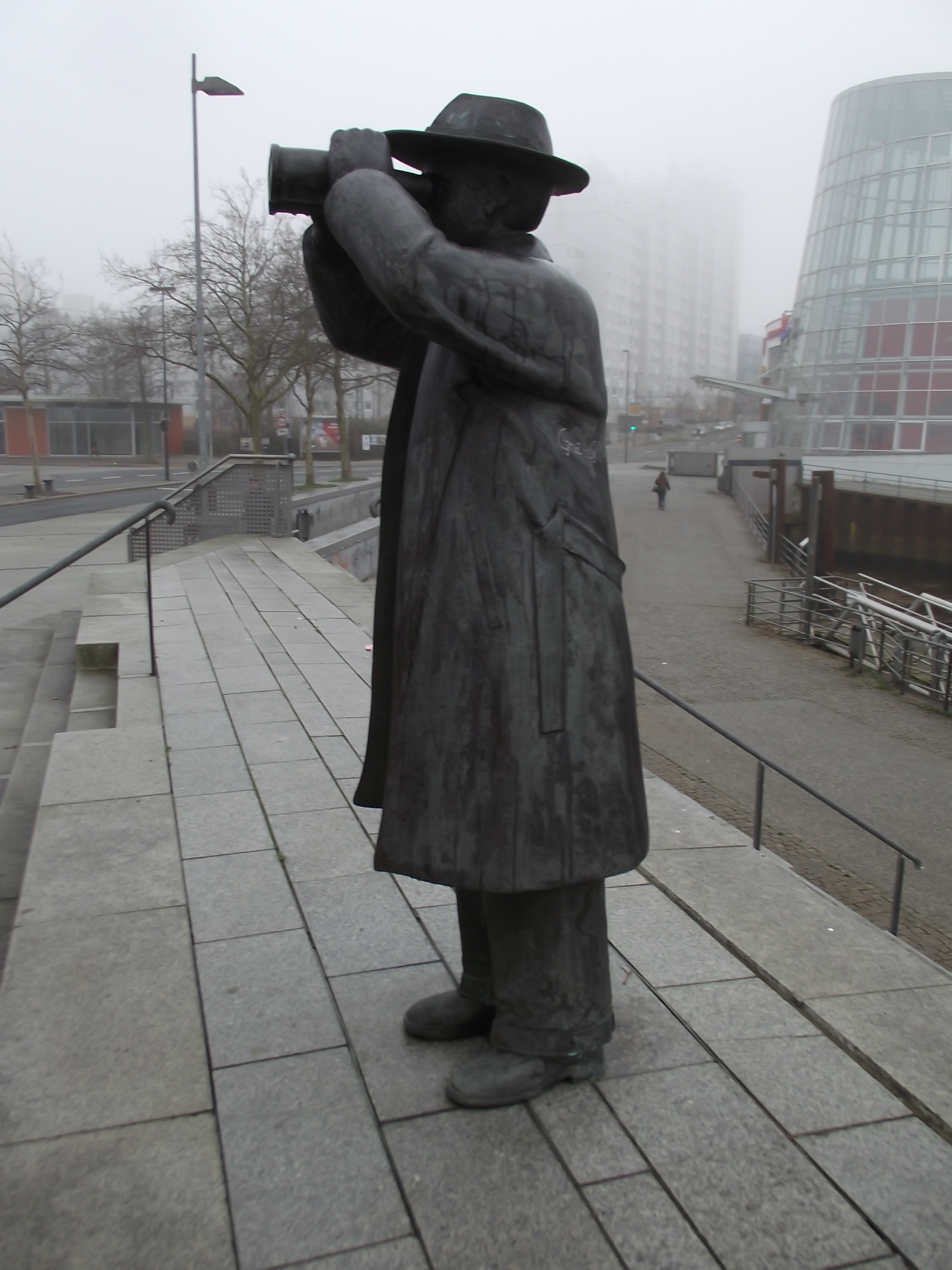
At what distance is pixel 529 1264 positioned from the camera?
1.96 m

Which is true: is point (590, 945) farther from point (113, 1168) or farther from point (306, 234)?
point (306, 234)

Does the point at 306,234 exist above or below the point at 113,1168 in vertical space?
above

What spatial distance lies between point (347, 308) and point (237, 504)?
48.1 ft

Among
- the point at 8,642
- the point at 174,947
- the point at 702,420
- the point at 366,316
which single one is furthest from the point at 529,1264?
the point at 702,420

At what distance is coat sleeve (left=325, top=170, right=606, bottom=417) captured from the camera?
6.41 ft

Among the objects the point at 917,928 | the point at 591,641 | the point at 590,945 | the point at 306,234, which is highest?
the point at 306,234

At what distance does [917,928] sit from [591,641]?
17.5ft

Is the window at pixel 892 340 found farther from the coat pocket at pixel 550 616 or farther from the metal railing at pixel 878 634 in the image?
the coat pocket at pixel 550 616

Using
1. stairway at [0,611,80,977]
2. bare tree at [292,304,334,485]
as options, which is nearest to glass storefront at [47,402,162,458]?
bare tree at [292,304,334,485]

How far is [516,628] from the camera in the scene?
2162mm

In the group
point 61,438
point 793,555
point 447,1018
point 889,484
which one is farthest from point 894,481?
point 447,1018

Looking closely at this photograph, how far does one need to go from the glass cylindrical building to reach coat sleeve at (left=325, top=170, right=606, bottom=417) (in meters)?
47.3

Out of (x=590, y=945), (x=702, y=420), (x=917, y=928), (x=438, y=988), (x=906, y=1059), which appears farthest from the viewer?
(x=702, y=420)

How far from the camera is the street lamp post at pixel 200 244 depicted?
2430 cm
